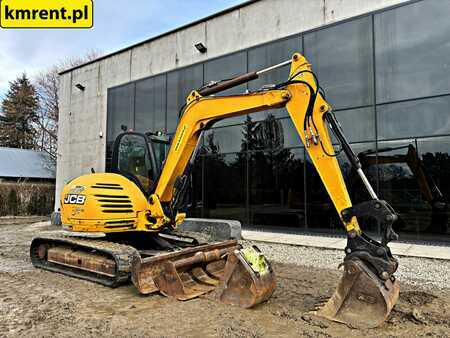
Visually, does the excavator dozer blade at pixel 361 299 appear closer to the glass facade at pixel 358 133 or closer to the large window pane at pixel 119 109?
the glass facade at pixel 358 133

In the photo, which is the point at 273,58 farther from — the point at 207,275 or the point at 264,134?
the point at 207,275

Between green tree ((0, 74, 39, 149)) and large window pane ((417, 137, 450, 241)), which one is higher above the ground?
green tree ((0, 74, 39, 149))

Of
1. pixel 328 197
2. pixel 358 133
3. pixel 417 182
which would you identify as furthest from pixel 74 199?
pixel 417 182

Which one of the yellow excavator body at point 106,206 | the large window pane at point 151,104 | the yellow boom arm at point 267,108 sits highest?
the large window pane at point 151,104

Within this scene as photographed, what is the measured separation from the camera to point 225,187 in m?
13.7

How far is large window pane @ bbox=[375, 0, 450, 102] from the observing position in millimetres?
9930

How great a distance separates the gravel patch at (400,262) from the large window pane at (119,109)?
9679 mm

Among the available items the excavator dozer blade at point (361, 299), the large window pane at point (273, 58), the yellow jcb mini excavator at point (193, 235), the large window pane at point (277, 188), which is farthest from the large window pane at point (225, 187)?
the excavator dozer blade at point (361, 299)

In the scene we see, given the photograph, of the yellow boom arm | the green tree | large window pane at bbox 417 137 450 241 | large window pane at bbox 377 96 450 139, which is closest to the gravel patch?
large window pane at bbox 417 137 450 241

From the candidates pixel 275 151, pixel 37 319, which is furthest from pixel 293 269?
pixel 275 151

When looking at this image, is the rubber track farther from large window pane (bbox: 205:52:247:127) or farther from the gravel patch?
large window pane (bbox: 205:52:247:127)

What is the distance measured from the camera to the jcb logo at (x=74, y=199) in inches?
248

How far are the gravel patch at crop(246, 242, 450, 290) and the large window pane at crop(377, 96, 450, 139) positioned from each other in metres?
3.73

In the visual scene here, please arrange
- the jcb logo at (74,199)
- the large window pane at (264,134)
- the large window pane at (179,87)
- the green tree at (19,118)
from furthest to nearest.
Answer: the green tree at (19,118), the large window pane at (179,87), the large window pane at (264,134), the jcb logo at (74,199)
